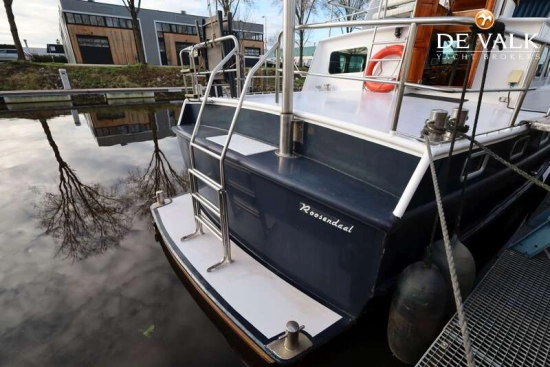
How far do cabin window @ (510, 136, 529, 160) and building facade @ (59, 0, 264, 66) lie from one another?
83.0 ft

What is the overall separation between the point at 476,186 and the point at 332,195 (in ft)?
4.41

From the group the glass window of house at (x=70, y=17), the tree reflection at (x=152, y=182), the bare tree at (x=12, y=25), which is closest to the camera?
the tree reflection at (x=152, y=182)

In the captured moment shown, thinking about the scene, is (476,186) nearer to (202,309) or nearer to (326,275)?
(326,275)

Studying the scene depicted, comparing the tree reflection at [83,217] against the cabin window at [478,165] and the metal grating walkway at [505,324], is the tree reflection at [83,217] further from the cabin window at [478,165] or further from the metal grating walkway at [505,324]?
the cabin window at [478,165]

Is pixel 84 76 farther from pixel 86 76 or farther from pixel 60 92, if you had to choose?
pixel 60 92

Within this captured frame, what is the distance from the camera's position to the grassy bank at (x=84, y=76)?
50.5ft

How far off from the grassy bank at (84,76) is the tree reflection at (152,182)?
46.8ft

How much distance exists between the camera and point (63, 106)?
42.2ft

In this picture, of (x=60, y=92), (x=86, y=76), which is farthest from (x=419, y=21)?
(x=86, y=76)

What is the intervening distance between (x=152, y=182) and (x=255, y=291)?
12.1 feet

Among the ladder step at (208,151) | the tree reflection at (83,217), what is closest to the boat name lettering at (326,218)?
the ladder step at (208,151)

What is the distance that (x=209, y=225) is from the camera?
2.82 meters

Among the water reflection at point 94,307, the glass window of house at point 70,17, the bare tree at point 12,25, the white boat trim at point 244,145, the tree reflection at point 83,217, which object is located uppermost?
the glass window of house at point 70,17

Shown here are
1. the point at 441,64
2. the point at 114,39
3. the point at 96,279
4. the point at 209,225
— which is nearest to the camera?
the point at 209,225
